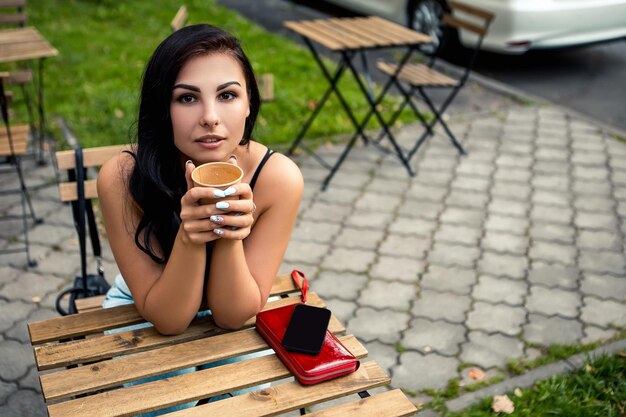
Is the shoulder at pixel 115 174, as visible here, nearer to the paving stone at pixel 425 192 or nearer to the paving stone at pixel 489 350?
the paving stone at pixel 489 350

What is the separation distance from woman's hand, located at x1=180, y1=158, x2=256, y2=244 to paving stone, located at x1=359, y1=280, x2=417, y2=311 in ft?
7.38

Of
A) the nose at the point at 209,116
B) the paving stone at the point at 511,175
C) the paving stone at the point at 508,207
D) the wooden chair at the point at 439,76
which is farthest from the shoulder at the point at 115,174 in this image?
the paving stone at the point at 511,175

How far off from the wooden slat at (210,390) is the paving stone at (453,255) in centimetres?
243

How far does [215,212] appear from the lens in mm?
1648

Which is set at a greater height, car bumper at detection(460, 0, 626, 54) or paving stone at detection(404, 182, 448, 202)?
car bumper at detection(460, 0, 626, 54)

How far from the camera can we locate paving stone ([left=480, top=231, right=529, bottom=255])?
4.45m

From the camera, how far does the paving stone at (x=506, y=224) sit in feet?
15.4

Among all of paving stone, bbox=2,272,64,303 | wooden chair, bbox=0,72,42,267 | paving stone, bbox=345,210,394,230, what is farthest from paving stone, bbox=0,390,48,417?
paving stone, bbox=345,210,394,230

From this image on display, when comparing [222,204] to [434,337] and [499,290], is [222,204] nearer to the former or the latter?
[434,337]

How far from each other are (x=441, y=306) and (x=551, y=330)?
0.57 m

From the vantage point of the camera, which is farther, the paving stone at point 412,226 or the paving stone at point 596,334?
the paving stone at point 412,226

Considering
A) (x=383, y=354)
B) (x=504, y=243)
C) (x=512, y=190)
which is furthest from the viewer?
(x=512, y=190)

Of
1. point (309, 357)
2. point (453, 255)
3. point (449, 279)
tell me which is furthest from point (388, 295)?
point (309, 357)

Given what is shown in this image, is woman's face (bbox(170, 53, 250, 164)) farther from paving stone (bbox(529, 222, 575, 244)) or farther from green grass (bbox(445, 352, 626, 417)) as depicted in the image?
paving stone (bbox(529, 222, 575, 244))
